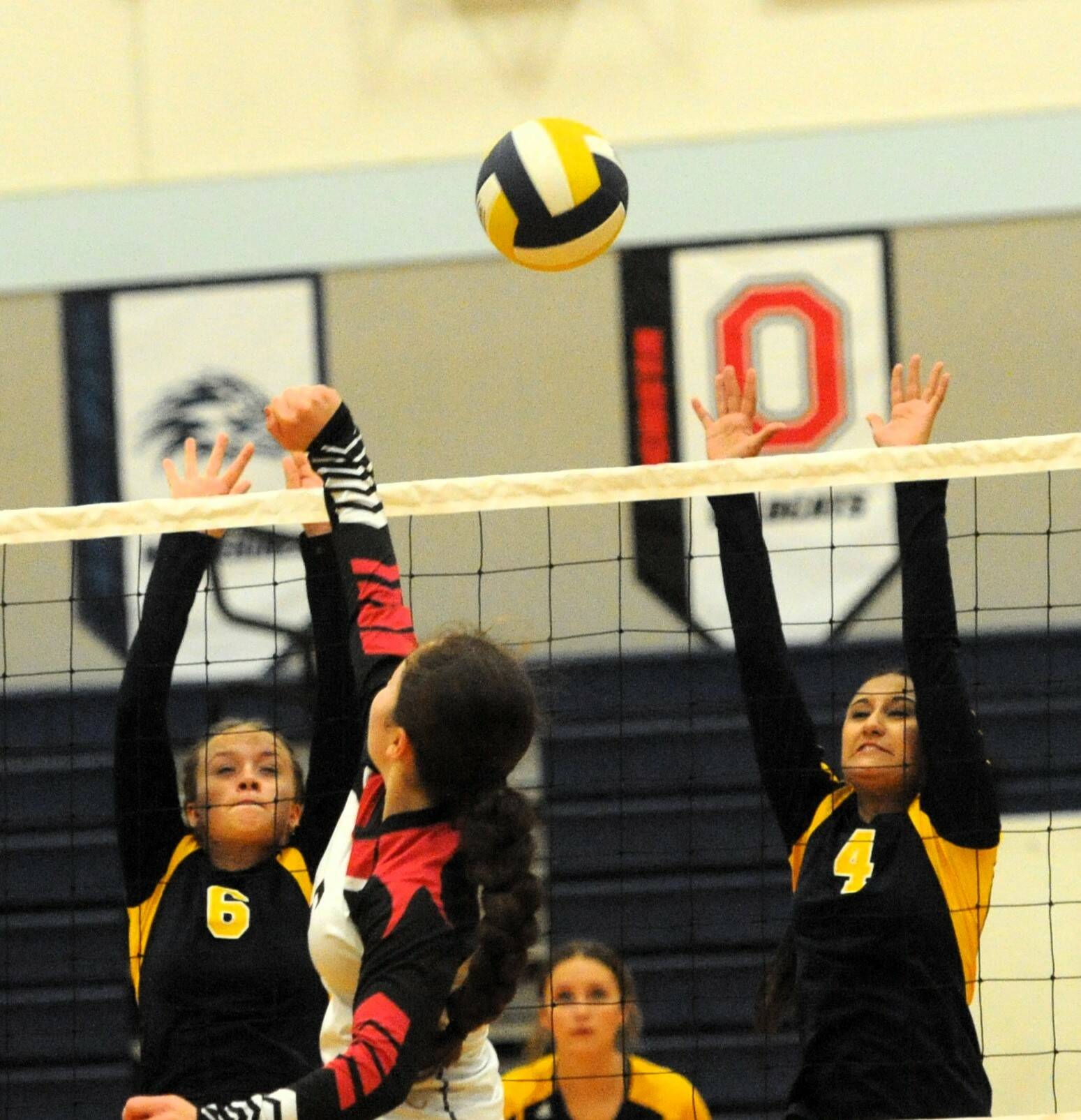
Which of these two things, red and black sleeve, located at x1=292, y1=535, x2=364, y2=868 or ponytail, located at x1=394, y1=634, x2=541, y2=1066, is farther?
red and black sleeve, located at x1=292, y1=535, x2=364, y2=868

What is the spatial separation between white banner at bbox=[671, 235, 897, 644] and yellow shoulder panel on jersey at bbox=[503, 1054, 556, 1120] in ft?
8.23

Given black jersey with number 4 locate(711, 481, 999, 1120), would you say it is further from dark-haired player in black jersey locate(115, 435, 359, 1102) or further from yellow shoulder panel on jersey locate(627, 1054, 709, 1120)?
dark-haired player in black jersey locate(115, 435, 359, 1102)

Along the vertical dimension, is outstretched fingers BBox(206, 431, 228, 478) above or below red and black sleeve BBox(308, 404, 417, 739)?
above

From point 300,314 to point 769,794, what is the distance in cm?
381

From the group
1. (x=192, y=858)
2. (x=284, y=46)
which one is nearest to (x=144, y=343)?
(x=284, y=46)

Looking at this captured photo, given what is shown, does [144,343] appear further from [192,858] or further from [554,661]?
[192,858]

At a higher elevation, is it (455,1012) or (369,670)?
(369,670)

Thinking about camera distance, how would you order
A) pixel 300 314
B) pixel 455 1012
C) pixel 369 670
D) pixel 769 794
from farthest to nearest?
pixel 300 314 → pixel 769 794 → pixel 369 670 → pixel 455 1012

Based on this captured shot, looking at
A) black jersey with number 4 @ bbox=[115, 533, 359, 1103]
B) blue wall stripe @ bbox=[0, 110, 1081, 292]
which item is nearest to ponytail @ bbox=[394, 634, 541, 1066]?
black jersey with number 4 @ bbox=[115, 533, 359, 1103]

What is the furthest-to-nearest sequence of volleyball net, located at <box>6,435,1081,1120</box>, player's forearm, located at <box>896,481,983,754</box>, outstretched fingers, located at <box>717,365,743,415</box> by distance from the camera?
volleyball net, located at <box>6,435,1081,1120</box> < outstretched fingers, located at <box>717,365,743,415</box> < player's forearm, located at <box>896,481,983,754</box>

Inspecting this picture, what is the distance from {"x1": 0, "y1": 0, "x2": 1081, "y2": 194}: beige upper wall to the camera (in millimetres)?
6832

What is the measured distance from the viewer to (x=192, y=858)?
370 centimetres

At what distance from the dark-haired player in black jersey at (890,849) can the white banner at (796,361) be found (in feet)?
9.55

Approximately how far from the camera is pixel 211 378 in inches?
272
